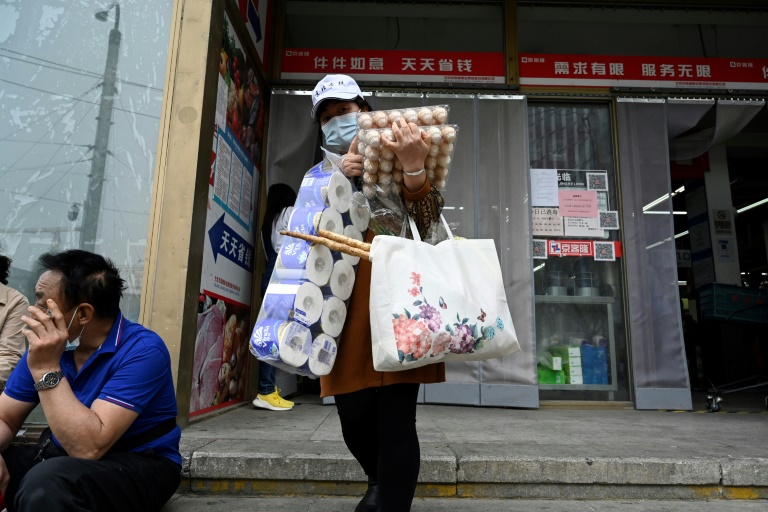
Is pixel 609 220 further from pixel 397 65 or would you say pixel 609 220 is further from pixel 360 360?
pixel 360 360

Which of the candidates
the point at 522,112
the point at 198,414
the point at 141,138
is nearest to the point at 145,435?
the point at 198,414

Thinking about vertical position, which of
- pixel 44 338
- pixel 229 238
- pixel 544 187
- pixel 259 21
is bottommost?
pixel 44 338

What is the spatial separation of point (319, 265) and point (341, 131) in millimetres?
532

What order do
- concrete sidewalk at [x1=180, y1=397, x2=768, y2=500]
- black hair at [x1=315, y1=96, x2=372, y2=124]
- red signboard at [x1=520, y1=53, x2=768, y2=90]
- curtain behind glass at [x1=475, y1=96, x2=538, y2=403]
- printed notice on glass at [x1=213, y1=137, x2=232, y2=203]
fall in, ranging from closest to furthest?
1. black hair at [x1=315, y1=96, x2=372, y2=124]
2. concrete sidewalk at [x1=180, y1=397, x2=768, y2=500]
3. printed notice on glass at [x1=213, y1=137, x2=232, y2=203]
4. curtain behind glass at [x1=475, y1=96, x2=538, y2=403]
5. red signboard at [x1=520, y1=53, x2=768, y2=90]

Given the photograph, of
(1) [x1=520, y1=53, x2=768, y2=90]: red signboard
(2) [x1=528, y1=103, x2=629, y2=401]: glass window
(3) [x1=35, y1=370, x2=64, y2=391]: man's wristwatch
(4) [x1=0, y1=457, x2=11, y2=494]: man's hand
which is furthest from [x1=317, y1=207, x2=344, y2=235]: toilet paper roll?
(1) [x1=520, y1=53, x2=768, y2=90]: red signboard

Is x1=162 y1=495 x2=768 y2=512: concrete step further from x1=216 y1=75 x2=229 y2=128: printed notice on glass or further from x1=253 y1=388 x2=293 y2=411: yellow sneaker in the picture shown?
x1=216 y1=75 x2=229 y2=128: printed notice on glass

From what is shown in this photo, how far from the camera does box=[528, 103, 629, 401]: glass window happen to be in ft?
15.6

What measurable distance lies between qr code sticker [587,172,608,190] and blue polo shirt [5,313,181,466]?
165 inches

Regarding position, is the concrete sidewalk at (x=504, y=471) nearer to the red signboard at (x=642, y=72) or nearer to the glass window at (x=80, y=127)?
the glass window at (x=80, y=127)

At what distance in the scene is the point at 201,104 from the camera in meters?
3.25

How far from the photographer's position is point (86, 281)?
1.85 meters

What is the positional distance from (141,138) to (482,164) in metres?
2.92

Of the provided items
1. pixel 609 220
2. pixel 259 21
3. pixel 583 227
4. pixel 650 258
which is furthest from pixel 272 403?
pixel 650 258

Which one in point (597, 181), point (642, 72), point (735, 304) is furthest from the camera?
point (735, 304)
